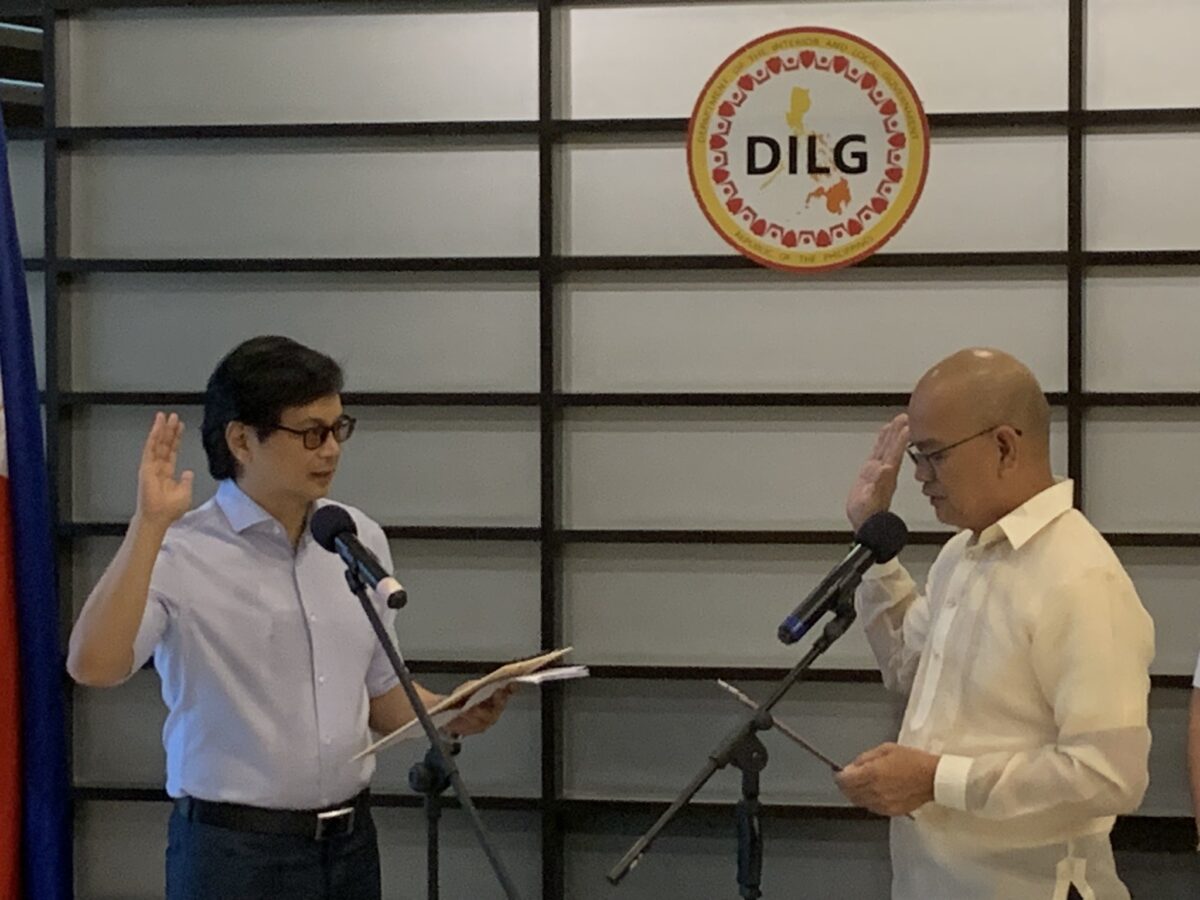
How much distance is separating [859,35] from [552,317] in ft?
2.85

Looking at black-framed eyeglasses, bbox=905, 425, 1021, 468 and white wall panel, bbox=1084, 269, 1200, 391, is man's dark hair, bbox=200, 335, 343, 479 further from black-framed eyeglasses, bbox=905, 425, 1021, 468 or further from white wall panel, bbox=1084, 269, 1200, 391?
white wall panel, bbox=1084, 269, 1200, 391

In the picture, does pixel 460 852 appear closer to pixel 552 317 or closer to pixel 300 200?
pixel 552 317

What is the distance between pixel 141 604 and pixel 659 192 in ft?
4.91

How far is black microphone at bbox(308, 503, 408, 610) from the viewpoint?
1.69 m

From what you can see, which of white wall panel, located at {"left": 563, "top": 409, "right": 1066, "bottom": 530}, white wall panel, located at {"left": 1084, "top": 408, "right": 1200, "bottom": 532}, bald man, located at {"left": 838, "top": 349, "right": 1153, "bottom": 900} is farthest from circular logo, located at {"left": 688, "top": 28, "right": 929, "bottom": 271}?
bald man, located at {"left": 838, "top": 349, "right": 1153, "bottom": 900}

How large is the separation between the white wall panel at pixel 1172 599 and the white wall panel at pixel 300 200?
4.73 ft

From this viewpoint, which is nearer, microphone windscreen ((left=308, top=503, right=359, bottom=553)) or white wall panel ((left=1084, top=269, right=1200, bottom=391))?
microphone windscreen ((left=308, top=503, right=359, bottom=553))

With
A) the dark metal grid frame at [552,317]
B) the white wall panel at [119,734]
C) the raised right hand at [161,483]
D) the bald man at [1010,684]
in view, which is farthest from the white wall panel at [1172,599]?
the white wall panel at [119,734]

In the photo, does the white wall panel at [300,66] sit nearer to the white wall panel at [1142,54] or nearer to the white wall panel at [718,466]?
the white wall panel at [718,466]

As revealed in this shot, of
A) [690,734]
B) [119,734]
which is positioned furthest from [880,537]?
[119,734]

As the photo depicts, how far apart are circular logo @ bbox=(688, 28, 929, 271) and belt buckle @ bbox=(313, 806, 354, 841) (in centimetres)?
145

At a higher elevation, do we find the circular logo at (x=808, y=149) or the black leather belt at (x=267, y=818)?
the circular logo at (x=808, y=149)

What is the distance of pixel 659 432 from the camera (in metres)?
3.05

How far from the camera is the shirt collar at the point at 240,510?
2.18 m
